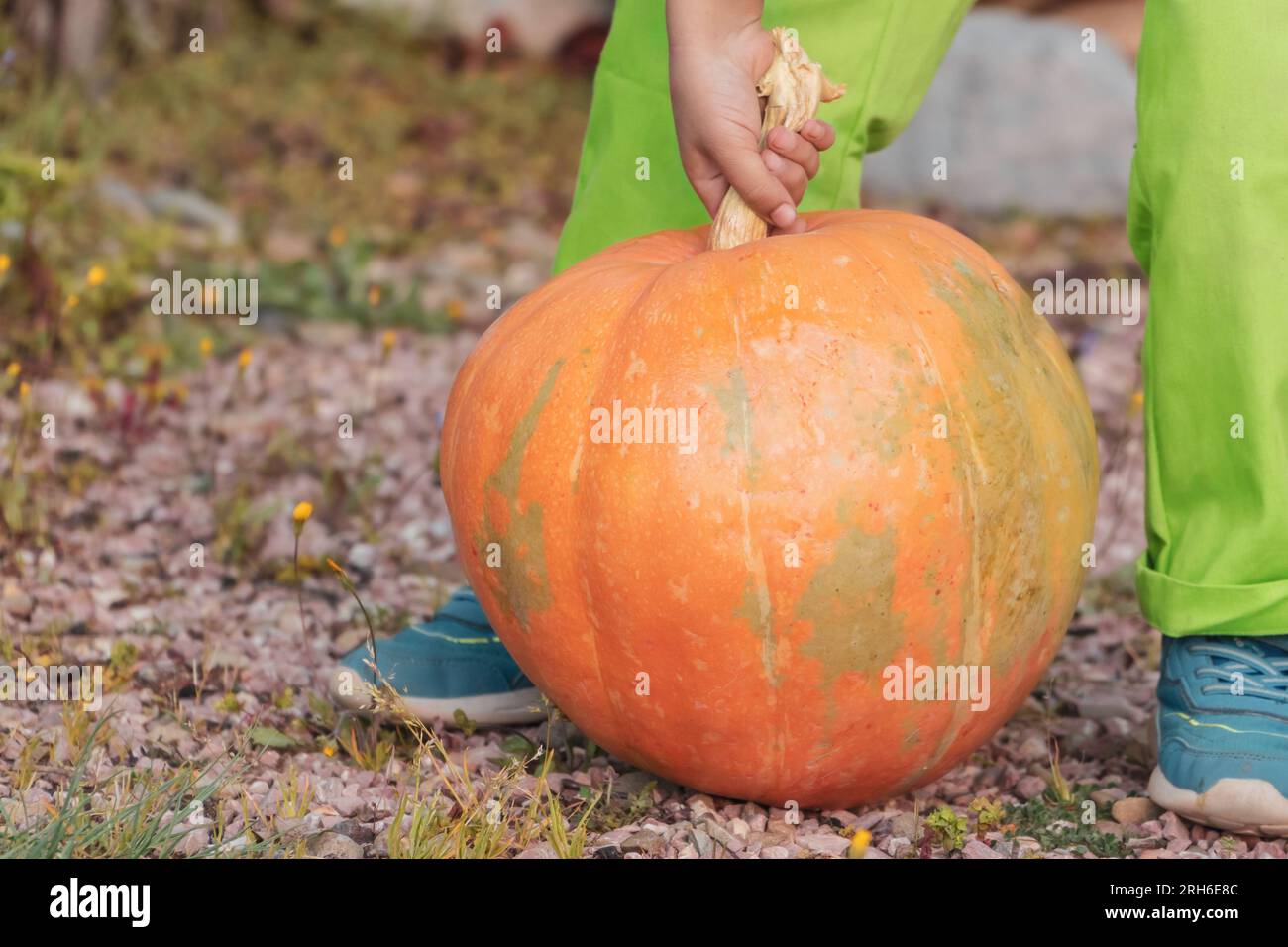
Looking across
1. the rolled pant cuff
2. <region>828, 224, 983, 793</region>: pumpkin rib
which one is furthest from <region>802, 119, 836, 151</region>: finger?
the rolled pant cuff

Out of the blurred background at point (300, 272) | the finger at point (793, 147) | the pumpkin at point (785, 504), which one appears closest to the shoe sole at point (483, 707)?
the blurred background at point (300, 272)

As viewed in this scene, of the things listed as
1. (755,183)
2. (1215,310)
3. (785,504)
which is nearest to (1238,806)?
(1215,310)

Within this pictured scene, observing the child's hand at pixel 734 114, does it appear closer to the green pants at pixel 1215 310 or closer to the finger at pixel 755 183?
the finger at pixel 755 183

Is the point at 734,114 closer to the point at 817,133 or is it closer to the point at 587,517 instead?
the point at 817,133

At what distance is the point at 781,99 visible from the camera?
208 cm

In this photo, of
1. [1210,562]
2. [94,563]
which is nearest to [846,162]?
[1210,562]

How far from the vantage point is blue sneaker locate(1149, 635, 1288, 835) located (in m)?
2.06

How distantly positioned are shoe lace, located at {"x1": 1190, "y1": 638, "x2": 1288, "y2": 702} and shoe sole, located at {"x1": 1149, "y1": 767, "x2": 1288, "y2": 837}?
5.7 inches

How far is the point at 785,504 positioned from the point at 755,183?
1.66ft

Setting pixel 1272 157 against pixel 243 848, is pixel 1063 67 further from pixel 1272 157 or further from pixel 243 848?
pixel 243 848

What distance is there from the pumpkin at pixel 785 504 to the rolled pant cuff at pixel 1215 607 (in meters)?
0.18

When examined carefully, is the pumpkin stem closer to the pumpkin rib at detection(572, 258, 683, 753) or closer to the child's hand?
the child's hand

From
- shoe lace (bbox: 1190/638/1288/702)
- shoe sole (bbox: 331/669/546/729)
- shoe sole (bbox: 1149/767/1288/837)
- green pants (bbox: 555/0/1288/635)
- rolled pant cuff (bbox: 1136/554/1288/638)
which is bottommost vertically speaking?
shoe sole (bbox: 1149/767/1288/837)

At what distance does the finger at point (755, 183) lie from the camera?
6.82 ft
